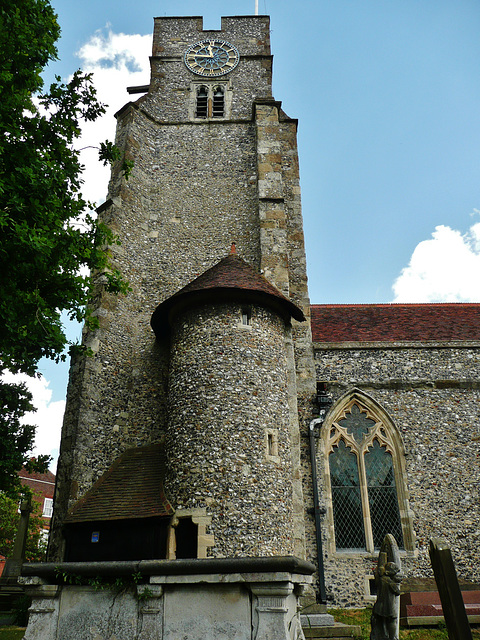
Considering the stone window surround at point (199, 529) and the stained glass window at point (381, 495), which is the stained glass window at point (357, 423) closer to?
the stained glass window at point (381, 495)

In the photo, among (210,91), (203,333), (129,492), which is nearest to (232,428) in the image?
(203,333)

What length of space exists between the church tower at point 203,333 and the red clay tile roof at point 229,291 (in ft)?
0.15

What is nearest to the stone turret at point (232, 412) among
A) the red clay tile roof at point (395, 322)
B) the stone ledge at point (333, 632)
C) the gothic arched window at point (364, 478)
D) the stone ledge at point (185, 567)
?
the stone ledge at point (333, 632)

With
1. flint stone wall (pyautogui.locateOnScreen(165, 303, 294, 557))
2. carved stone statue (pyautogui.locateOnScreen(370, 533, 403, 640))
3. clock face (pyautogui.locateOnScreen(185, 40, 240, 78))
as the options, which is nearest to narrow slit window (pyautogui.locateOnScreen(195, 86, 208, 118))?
clock face (pyautogui.locateOnScreen(185, 40, 240, 78))

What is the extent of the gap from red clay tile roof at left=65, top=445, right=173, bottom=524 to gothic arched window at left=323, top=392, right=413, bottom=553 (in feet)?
14.2

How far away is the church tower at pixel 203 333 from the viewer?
956cm

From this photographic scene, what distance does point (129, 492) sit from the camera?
404 inches

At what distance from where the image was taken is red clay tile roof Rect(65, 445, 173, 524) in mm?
9703

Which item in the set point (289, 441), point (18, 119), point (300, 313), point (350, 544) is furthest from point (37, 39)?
point (350, 544)

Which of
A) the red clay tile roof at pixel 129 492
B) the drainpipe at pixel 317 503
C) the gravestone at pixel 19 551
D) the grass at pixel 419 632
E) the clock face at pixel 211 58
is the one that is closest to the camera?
the grass at pixel 419 632

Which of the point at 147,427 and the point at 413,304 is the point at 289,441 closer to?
the point at 147,427

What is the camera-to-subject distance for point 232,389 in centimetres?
1019

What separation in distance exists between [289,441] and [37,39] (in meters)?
8.51

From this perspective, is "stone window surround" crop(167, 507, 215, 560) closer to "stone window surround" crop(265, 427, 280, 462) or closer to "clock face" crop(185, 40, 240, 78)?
"stone window surround" crop(265, 427, 280, 462)
